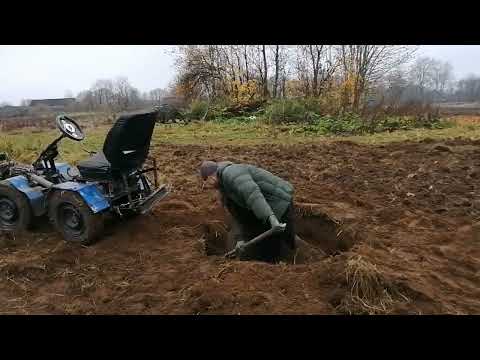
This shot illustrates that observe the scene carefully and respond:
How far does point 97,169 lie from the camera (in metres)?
5.02

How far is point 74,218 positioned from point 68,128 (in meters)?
1.07

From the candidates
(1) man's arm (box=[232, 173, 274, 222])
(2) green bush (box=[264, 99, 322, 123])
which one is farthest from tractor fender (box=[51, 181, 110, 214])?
(2) green bush (box=[264, 99, 322, 123])

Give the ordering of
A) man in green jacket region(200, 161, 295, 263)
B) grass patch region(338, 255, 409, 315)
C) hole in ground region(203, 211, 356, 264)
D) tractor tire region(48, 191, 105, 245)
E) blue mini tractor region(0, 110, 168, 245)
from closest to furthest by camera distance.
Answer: grass patch region(338, 255, 409, 315)
man in green jacket region(200, 161, 295, 263)
blue mini tractor region(0, 110, 168, 245)
tractor tire region(48, 191, 105, 245)
hole in ground region(203, 211, 356, 264)

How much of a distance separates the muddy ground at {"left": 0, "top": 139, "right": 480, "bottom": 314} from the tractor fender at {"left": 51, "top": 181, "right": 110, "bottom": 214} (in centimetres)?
50

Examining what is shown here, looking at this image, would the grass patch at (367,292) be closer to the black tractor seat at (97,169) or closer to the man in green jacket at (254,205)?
the man in green jacket at (254,205)

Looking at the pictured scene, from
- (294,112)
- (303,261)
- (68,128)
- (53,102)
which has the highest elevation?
(68,128)

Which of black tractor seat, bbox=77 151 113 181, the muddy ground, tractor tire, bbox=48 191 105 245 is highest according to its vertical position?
black tractor seat, bbox=77 151 113 181

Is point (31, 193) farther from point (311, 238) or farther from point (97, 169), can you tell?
point (311, 238)

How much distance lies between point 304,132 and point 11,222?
10505 mm

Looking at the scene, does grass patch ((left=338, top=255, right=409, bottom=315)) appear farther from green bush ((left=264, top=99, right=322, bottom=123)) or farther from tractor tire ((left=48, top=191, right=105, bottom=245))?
green bush ((left=264, top=99, right=322, bottom=123))

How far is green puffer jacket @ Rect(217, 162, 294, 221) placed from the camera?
4.34 m

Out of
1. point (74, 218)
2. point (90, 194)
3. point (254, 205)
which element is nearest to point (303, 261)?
point (254, 205)

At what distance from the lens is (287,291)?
12.0 feet

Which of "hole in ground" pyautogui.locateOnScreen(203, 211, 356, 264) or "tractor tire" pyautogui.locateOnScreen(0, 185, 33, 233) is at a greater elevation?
"tractor tire" pyautogui.locateOnScreen(0, 185, 33, 233)
